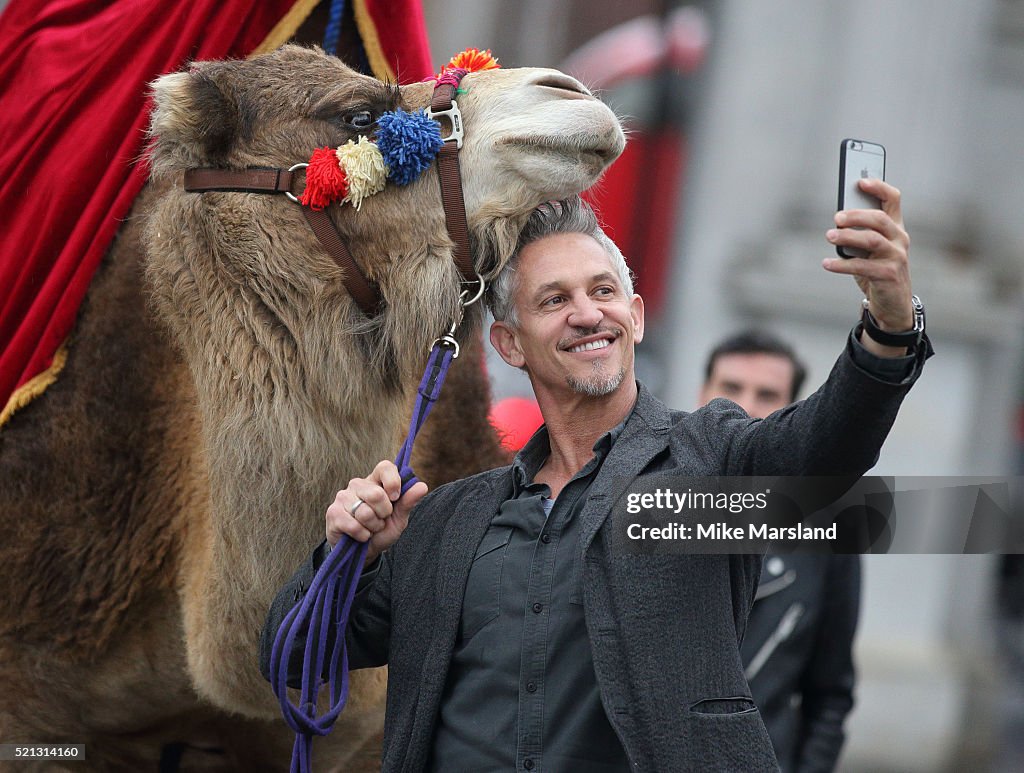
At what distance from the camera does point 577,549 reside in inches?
87.3

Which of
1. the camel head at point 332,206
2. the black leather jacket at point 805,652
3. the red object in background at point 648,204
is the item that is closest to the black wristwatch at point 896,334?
the camel head at point 332,206

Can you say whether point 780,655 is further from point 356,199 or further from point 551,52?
point 551,52

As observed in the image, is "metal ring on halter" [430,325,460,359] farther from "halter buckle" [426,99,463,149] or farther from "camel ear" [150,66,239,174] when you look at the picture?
"camel ear" [150,66,239,174]

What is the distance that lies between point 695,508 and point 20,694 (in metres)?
1.85

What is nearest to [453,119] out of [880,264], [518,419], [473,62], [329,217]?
[473,62]

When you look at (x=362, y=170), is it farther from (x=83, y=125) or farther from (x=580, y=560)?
(x=83, y=125)

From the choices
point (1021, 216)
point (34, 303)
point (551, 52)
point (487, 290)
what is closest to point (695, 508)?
point (487, 290)

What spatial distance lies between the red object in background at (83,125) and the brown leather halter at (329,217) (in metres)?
0.54

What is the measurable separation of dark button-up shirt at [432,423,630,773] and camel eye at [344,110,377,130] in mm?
965

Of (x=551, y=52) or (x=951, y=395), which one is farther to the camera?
(x=551, y=52)

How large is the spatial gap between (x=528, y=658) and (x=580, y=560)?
193mm

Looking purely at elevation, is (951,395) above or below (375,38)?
below

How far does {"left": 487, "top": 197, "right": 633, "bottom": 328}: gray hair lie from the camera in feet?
8.61

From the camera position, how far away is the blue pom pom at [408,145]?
2693 mm
